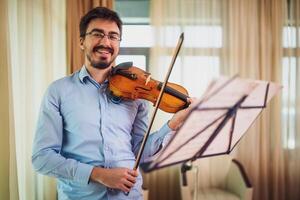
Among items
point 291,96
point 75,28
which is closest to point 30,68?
point 75,28

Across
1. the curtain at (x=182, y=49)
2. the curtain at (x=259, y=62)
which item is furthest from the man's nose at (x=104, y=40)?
the curtain at (x=259, y=62)

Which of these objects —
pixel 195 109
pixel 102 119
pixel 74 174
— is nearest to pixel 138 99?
pixel 102 119

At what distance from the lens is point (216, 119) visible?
100 centimetres

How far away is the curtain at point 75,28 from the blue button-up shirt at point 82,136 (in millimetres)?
1272

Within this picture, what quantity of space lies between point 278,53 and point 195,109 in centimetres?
223

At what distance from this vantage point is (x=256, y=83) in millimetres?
908

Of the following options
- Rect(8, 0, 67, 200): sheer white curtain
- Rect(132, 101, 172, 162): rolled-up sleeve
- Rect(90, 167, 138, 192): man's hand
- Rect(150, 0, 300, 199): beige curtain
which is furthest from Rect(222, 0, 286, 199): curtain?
Rect(90, 167, 138, 192): man's hand

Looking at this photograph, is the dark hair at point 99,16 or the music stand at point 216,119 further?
the dark hair at point 99,16

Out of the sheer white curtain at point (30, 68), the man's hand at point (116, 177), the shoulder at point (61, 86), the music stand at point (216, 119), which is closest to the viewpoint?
the music stand at point (216, 119)

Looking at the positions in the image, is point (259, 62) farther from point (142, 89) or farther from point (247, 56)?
point (142, 89)

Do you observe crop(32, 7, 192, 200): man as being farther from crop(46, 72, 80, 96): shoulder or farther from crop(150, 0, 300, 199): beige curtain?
crop(150, 0, 300, 199): beige curtain

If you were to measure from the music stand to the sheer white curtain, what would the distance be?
3.74ft

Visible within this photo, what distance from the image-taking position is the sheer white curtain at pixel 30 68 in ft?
6.47

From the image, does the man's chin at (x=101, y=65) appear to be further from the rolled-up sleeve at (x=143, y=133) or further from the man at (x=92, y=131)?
the rolled-up sleeve at (x=143, y=133)
